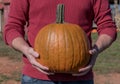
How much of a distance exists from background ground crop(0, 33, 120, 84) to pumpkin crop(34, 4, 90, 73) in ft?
20.6

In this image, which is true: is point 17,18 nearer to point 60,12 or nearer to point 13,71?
point 60,12

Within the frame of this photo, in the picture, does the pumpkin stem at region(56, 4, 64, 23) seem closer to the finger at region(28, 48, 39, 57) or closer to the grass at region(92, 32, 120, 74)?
the finger at region(28, 48, 39, 57)

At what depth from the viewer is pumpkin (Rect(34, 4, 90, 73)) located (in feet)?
10.1

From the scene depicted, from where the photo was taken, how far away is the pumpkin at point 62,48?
3064 mm

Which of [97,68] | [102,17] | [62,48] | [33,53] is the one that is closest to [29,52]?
[33,53]

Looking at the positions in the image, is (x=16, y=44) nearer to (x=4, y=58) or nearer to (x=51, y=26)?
(x=51, y=26)

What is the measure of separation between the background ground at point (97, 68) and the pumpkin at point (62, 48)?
627 cm

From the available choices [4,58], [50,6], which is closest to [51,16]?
[50,6]

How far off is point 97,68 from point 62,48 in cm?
823

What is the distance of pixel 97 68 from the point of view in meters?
11.2

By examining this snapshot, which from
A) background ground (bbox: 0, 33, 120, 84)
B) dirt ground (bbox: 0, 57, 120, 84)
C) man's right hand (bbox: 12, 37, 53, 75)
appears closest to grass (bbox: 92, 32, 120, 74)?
background ground (bbox: 0, 33, 120, 84)

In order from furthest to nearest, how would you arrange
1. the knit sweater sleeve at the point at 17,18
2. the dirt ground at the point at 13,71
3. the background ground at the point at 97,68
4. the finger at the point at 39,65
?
the background ground at the point at 97,68 < the dirt ground at the point at 13,71 < the knit sweater sleeve at the point at 17,18 < the finger at the point at 39,65

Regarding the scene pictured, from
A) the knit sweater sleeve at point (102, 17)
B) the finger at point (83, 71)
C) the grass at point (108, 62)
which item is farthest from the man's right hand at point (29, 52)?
the grass at point (108, 62)

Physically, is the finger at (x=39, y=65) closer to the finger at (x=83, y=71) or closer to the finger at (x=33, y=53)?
the finger at (x=33, y=53)
